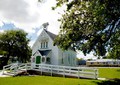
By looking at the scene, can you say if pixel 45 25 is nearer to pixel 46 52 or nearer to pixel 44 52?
pixel 44 52

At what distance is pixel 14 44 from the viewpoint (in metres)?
65.9

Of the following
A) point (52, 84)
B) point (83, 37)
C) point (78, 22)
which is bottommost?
point (52, 84)

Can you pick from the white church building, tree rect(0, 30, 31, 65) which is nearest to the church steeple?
the white church building

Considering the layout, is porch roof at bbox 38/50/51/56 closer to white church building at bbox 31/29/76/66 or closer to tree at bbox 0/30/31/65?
white church building at bbox 31/29/76/66

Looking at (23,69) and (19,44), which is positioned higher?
(19,44)

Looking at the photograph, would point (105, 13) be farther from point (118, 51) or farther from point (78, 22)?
point (118, 51)

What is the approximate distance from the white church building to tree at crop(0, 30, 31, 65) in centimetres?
2271

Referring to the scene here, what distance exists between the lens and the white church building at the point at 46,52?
40.4m

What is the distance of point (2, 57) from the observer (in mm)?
65438

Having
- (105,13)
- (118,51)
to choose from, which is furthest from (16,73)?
(105,13)

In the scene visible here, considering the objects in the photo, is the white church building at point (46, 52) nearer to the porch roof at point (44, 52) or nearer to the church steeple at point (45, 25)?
the porch roof at point (44, 52)

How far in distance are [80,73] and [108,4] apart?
1408 cm

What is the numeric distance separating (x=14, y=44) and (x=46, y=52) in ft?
88.8

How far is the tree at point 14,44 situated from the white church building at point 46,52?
894 inches
